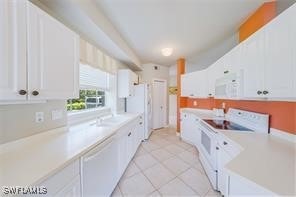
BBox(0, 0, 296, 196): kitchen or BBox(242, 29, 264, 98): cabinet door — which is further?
BBox(242, 29, 264, 98): cabinet door

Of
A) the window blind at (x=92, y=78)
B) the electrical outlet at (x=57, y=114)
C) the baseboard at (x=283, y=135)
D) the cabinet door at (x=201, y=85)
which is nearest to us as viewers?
the baseboard at (x=283, y=135)

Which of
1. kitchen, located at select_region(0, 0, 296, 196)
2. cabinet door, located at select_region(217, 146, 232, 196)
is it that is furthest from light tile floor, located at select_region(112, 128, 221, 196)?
cabinet door, located at select_region(217, 146, 232, 196)

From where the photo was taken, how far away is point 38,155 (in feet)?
3.72

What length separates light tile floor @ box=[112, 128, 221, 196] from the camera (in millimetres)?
2070

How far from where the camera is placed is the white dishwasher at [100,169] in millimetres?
1313

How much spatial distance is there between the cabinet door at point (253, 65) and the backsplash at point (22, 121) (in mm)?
2348

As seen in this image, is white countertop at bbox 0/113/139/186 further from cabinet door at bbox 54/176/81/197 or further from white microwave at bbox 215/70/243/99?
white microwave at bbox 215/70/243/99

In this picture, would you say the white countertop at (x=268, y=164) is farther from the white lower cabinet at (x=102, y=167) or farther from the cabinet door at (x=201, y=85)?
the cabinet door at (x=201, y=85)

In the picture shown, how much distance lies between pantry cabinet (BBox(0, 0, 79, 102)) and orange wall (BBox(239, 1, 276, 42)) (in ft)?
8.11

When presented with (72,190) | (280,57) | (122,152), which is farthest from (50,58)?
(280,57)

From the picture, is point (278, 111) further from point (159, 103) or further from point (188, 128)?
point (159, 103)

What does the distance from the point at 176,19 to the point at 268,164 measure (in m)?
2.23

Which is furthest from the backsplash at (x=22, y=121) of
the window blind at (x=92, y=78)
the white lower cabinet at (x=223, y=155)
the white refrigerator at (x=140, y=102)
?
the white refrigerator at (x=140, y=102)

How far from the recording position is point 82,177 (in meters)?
1.26
